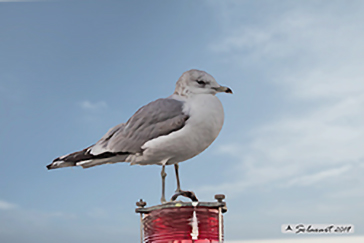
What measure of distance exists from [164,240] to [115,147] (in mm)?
950

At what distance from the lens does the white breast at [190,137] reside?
3951mm

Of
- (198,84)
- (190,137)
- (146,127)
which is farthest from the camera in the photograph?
(198,84)

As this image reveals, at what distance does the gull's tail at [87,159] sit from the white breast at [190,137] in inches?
6.3

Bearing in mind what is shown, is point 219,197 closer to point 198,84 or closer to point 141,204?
point 141,204

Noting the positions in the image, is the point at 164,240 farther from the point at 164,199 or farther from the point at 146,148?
the point at 146,148

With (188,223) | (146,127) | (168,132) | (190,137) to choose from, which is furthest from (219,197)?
(146,127)

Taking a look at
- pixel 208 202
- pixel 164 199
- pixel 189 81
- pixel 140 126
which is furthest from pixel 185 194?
pixel 189 81

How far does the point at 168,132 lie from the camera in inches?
156

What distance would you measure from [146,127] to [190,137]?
1.34ft

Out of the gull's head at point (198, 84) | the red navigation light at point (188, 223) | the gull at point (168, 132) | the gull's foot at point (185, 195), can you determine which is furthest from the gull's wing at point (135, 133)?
the red navigation light at point (188, 223)

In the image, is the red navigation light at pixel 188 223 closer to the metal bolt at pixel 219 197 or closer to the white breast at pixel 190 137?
the metal bolt at pixel 219 197

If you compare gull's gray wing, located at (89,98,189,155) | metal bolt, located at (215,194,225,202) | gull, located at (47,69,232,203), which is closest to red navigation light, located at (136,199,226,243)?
metal bolt, located at (215,194,225,202)

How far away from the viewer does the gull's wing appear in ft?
13.1

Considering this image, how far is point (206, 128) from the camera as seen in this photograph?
4.00 m
